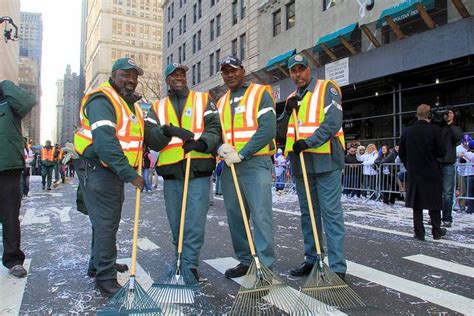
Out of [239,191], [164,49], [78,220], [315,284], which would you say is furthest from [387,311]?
[164,49]

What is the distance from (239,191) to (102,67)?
101 m

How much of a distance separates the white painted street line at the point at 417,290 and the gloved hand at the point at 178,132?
2313mm

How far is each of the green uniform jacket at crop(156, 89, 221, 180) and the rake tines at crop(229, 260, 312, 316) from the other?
1.02m

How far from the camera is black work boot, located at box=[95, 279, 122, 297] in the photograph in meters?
3.56

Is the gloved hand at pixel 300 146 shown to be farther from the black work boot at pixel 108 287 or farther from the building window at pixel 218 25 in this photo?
the building window at pixel 218 25

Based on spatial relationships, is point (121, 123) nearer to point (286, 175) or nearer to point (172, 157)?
point (172, 157)

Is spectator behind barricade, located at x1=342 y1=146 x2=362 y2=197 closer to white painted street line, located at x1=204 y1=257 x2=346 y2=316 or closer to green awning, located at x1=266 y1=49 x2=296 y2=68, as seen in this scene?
white painted street line, located at x1=204 y1=257 x2=346 y2=316

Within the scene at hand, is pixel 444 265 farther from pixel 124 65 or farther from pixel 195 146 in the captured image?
pixel 124 65

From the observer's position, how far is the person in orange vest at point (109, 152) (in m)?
3.44

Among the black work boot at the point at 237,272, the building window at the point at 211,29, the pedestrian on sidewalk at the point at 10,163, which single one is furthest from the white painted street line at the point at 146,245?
the building window at the point at 211,29

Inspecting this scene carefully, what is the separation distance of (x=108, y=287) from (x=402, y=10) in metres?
16.0

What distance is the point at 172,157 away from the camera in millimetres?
3887

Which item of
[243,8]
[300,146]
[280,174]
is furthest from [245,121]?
[243,8]

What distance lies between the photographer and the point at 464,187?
31.3ft
